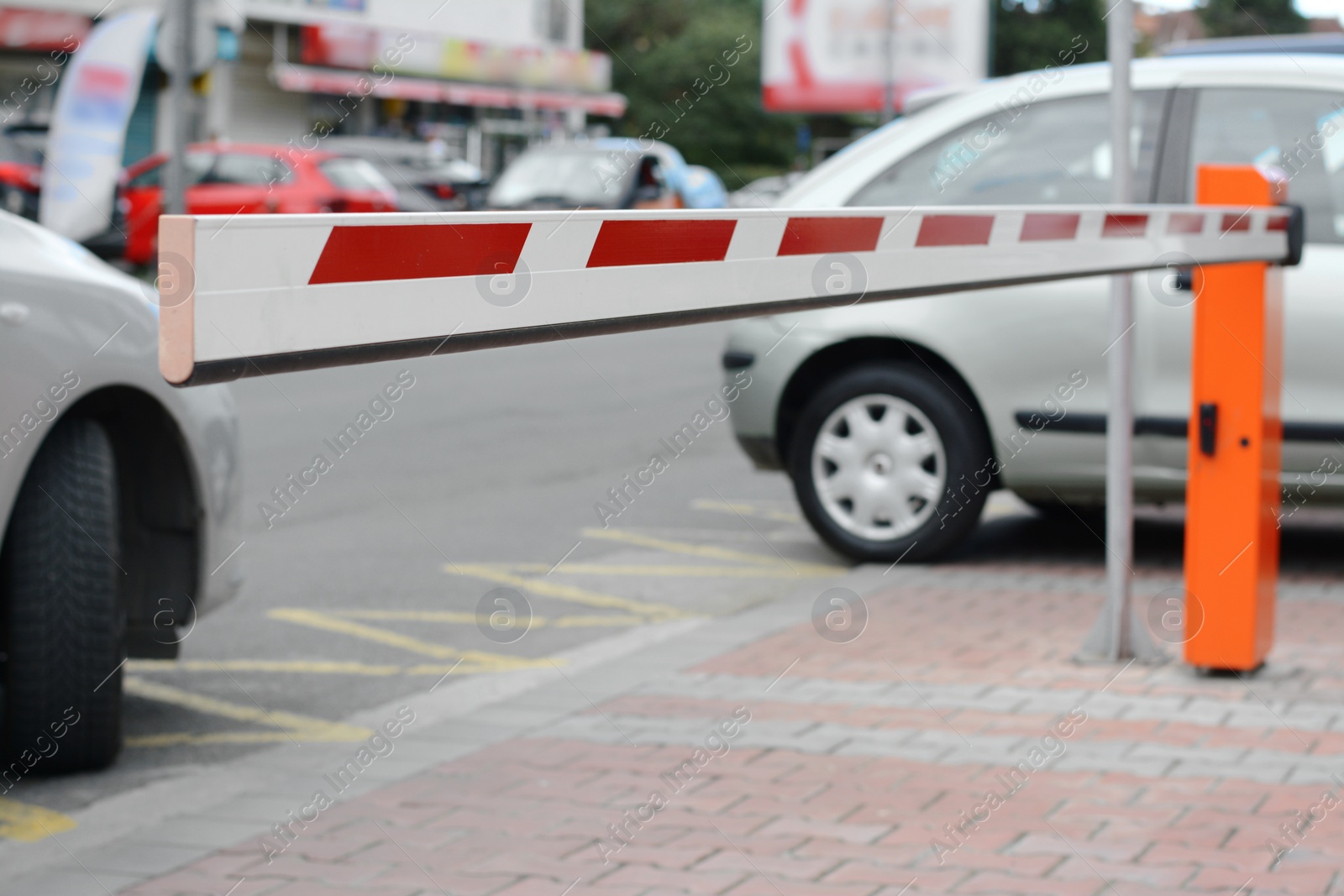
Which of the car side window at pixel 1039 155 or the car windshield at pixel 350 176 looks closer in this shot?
the car side window at pixel 1039 155

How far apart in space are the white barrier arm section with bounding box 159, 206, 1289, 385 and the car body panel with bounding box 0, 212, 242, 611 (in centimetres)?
155

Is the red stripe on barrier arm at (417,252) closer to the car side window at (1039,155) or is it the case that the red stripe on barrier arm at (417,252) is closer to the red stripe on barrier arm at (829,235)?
the red stripe on barrier arm at (829,235)

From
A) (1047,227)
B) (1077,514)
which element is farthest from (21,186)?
(1047,227)

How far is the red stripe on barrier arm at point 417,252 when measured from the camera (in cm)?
175

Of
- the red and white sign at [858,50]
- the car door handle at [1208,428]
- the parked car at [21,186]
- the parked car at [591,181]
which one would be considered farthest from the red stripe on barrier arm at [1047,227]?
the red and white sign at [858,50]

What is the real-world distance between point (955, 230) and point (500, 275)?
131 centimetres

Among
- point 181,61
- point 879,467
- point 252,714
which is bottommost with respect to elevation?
point 252,714

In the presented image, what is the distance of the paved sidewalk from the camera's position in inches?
137

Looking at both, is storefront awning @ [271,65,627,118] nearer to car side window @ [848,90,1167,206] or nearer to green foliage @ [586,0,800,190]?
green foliage @ [586,0,800,190]

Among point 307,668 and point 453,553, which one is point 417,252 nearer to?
point 307,668

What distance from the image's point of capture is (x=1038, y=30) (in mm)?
66188

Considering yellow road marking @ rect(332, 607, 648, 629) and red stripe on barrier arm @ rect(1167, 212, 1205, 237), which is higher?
red stripe on barrier arm @ rect(1167, 212, 1205, 237)

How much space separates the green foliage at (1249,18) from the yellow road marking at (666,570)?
82814mm

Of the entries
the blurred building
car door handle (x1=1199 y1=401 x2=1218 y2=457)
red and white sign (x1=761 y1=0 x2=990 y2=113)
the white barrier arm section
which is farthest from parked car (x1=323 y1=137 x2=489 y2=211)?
the white barrier arm section
